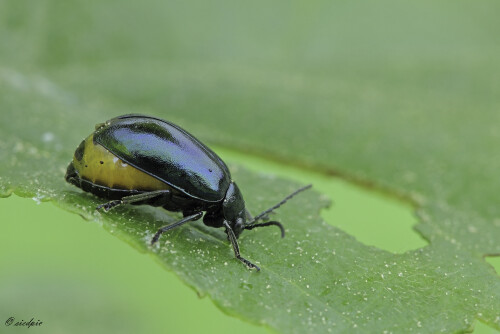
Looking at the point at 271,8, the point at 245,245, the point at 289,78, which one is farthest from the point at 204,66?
the point at 245,245

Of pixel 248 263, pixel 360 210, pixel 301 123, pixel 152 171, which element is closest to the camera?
pixel 248 263

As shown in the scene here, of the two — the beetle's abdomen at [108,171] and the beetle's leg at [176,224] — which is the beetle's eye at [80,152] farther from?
the beetle's leg at [176,224]

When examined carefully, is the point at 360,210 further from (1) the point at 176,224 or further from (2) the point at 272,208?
(1) the point at 176,224

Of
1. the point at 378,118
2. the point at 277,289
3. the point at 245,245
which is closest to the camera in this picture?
the point at 277,289

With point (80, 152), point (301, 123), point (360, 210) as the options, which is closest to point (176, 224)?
point (80, 152)

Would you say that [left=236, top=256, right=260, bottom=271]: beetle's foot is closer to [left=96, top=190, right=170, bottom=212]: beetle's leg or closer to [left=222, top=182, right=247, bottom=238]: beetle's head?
[left=222, top=182, right=247, bottom=238]: beetle's head

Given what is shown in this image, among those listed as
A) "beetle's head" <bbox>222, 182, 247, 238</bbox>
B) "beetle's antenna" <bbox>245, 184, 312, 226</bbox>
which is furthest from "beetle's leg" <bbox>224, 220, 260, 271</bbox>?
"beetle's antenna" <bbox>245, 184, 312, 226</bbox>

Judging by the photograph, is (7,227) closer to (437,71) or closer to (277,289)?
(277,289)
